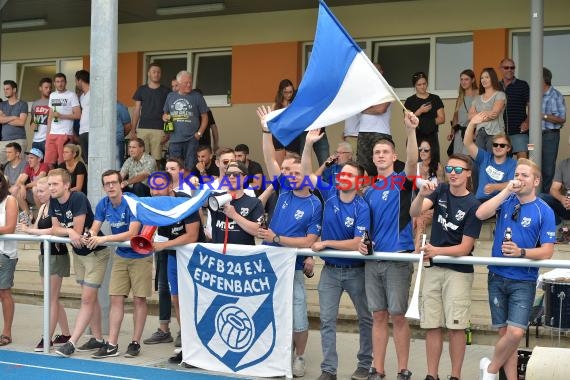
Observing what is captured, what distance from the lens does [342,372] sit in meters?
8.33

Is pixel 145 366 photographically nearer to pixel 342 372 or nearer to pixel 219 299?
pixel 219 299

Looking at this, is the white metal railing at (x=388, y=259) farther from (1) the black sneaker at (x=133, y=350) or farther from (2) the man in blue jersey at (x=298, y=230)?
(1) the black sneaker at (x=133, y=350)

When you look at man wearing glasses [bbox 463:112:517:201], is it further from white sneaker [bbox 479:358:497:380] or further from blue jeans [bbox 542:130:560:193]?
white sneaker [bbox 479:358:497:380]

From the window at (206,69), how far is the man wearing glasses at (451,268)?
29.5ft

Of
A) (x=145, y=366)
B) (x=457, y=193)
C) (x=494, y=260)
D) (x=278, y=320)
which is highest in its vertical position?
(x=457, y=193)

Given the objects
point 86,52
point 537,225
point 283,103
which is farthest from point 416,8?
point 537,225

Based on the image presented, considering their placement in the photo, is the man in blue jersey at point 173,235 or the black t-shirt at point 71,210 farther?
the black t-shirt at point 71,210

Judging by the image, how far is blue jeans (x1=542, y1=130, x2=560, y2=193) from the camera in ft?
38.7

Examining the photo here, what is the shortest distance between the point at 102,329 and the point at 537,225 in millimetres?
5191

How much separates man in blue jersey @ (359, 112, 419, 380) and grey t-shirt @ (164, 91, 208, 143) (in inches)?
235

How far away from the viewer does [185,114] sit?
13234 millimetres

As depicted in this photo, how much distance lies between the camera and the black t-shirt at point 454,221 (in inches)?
286

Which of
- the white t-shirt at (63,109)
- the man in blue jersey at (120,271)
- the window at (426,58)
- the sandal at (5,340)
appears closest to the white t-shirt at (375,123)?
the window at (426,58)

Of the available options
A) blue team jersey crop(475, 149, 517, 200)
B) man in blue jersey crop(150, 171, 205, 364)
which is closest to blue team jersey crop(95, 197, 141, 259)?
man in blue jersey crop(150, 171, 205, 364)
